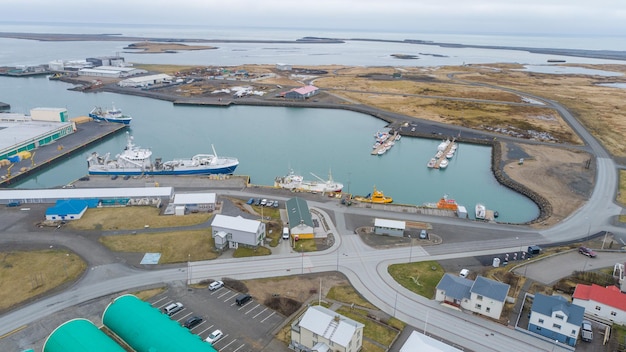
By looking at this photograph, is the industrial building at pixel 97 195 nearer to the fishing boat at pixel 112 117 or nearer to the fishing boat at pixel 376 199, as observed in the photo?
the fishing boat at pixel 376 199

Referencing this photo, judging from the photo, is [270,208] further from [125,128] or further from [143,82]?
[143,82]

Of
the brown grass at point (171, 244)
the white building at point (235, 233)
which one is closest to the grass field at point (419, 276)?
the white building at point (235, 233)

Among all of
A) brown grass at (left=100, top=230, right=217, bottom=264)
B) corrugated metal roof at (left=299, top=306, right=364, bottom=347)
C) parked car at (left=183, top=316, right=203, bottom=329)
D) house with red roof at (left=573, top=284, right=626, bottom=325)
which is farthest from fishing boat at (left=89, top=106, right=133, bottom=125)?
house with red roof at (left=573, top=284, right=626, bottom=325)

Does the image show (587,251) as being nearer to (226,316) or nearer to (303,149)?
(226,316)

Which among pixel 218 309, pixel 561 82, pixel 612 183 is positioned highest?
pixel 561 82

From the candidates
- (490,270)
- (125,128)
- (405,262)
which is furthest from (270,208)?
(125,128)

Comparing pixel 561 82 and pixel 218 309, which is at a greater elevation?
pixel 561 82

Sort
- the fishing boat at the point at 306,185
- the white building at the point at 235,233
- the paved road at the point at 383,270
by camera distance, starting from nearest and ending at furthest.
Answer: the paved road at the point at 383,270 < the white building at the point at 235,233 < the fishing boat at the point at 306,185
